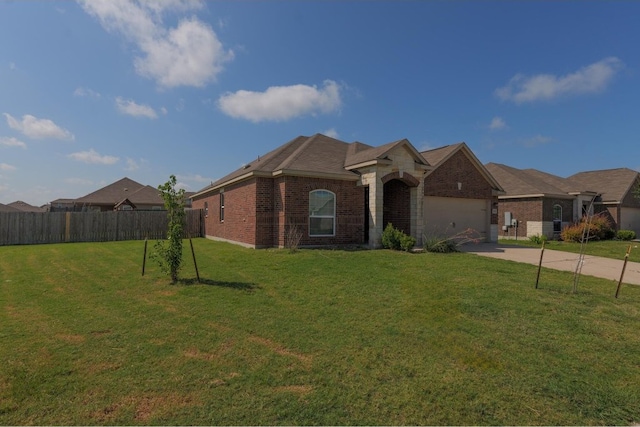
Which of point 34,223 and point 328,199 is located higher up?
point 328,199

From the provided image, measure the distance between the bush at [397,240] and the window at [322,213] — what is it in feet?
7.02

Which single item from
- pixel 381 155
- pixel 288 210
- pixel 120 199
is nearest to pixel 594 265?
pixel 381 155

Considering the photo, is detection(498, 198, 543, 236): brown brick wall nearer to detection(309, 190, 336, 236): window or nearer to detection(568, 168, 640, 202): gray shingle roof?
detection(568, 168, 640, 202): gray shingle roof

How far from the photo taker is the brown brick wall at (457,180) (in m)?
17.1

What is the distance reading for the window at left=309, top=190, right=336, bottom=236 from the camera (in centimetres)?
1388

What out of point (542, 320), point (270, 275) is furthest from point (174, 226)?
point (542, 320)

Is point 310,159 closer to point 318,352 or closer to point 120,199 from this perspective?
point 318,352

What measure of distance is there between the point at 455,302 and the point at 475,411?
3.57 m

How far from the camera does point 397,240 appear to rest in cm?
1357

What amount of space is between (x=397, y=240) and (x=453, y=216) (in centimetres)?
593

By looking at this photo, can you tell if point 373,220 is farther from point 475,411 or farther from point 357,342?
point 475,411

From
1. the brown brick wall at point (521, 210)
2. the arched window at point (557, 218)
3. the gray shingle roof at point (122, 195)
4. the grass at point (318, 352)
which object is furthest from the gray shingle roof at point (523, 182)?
the gray shingle roof at point (122, 195)

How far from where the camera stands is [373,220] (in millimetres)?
14016

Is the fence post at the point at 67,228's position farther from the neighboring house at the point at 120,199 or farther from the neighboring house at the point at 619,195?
the neighboring house at the point at 619,195
